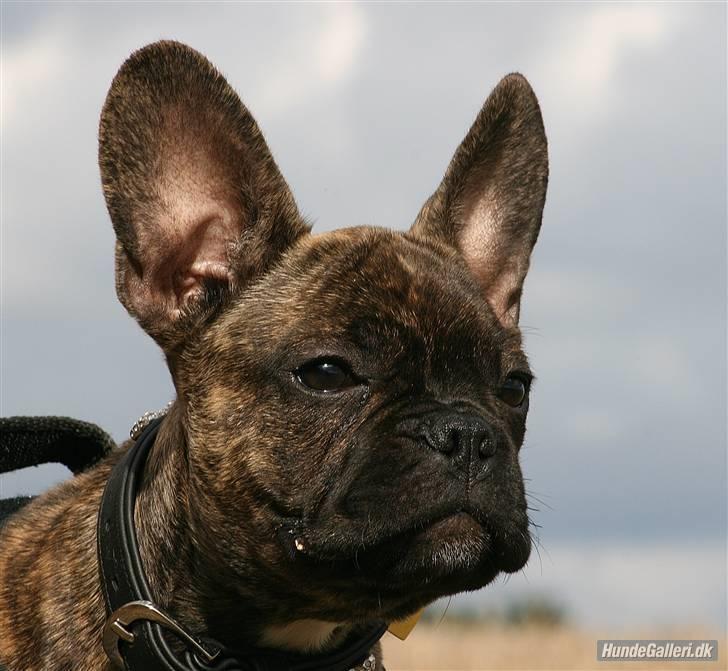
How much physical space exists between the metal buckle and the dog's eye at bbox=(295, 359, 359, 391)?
108 centimetres

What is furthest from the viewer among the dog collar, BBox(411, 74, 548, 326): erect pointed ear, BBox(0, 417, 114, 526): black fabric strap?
BBox(0, 417, 114, 526): black fabric strap

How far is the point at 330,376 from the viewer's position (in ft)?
17.0

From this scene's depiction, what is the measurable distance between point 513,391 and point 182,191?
1765 mm

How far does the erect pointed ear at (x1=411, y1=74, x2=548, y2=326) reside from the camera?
6.67m

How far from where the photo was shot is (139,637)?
5027mm

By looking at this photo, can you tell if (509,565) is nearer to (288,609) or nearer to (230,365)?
(288,609)

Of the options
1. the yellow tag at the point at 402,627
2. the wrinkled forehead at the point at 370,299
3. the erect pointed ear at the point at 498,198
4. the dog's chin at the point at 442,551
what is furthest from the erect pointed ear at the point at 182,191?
the yellow tag at the point at 402,627

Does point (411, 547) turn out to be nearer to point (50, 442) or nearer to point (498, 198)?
point (498, 198)

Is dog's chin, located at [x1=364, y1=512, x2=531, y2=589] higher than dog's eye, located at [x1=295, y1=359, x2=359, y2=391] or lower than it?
lower

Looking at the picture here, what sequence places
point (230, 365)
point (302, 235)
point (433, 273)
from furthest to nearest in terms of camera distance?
point (302, 235), point (433, 273), point (230, 365)

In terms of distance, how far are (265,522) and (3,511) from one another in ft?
6.98

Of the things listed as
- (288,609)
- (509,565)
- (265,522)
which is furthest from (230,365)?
(509,565)

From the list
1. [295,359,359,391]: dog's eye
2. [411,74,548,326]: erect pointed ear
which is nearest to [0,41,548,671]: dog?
[295,359,359,391]: dog's eye

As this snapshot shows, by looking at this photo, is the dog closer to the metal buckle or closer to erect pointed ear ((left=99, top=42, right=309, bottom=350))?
erect pointed ear ((left=99, top=42, right=309, bottom=350))
